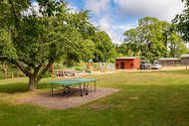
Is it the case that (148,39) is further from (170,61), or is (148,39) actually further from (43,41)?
(43,41)

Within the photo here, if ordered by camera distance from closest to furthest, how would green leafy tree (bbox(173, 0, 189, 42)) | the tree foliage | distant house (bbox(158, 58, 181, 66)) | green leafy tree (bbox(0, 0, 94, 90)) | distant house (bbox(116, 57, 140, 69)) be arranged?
green leafy tree (bbox(173, 0, 189, 42)), green leafy tree (bbox(0, 0, 94, 90)), distant house (bbox(116, 57, 140, 69)), the tree foliage, distant house (bbox(158, 58, 181, 66))

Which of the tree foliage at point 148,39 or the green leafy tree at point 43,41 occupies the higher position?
the tree foliage at point 148,39

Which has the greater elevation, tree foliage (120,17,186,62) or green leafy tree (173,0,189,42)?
tree foliage (120,17,186,62)

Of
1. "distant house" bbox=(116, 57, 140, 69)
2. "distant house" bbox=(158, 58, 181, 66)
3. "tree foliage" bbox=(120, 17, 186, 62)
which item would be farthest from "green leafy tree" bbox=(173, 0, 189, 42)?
"distant house" bbox=(158, 58, 181, 66)

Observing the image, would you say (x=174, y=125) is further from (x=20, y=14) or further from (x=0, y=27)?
(x=0, y=27)

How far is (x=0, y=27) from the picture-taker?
26.8ft

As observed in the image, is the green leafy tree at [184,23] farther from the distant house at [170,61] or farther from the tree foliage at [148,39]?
the distant house at [170,61]

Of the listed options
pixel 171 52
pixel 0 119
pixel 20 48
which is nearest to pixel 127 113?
pixel 0 119

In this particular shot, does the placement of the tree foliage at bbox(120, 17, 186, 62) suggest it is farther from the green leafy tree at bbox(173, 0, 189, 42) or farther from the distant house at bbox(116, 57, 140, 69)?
the green leafy tree at bbox(173, 0, 189, 42)

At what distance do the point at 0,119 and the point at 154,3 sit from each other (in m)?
13.9

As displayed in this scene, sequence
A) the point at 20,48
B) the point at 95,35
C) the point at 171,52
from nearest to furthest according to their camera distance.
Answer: the point at 20,48 < the point at 95,35 < the point at 171,52

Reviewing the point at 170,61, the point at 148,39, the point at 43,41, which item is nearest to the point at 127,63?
the point at 148,39

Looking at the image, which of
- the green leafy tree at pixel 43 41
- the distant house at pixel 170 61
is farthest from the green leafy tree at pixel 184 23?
the distant house at pixel 170 61

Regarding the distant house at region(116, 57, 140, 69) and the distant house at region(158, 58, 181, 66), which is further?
the distant house at region(158, 58, 181, 66)
